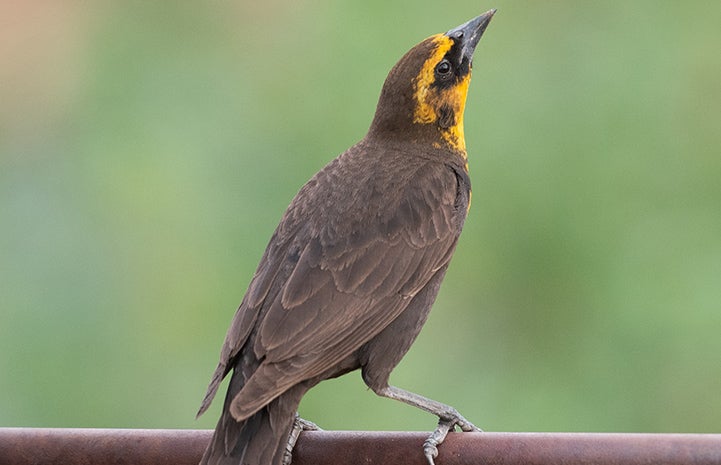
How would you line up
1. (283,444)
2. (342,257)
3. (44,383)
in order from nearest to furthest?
(283,444) → (342,257) → (44,383)

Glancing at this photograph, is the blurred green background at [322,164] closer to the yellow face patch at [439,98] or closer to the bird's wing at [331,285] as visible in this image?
the yellow face patch at [439,98]

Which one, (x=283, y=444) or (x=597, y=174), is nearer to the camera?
(x=283, y=444)

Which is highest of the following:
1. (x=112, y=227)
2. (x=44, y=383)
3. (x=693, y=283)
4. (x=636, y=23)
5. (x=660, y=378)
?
(x=636, y=23)

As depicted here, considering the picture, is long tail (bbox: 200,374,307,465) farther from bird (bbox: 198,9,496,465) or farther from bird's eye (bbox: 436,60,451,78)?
bird's eye (bbox: 436,60,451,78)

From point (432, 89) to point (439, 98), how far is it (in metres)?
0.04

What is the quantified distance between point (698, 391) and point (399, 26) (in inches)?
92.5

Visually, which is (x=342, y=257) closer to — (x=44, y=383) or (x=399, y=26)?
(x=44, y=383)

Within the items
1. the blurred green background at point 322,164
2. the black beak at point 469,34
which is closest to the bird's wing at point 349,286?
the black beak at point 469,34

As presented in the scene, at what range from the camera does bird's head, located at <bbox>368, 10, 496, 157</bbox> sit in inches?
195

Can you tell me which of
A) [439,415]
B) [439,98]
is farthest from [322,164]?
[439,415]

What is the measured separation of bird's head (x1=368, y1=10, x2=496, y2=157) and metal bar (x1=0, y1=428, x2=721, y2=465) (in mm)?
1492

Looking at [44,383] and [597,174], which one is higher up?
[597,174]

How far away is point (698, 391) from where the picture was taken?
6.14 m

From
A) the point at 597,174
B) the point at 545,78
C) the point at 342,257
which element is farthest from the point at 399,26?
the point at 342,257
